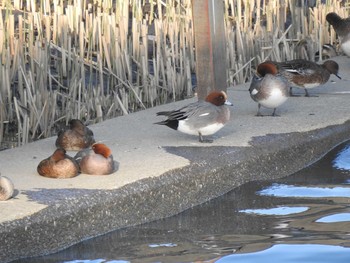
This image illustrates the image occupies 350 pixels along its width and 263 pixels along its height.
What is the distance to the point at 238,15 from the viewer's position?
39.9 ft

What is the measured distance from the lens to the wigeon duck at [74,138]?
24.6ft

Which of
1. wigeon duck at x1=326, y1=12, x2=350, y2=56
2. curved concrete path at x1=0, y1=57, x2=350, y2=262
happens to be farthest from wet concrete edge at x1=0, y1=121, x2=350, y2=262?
wigeon duck at x1=326, y1=12, x2=350, y2=56

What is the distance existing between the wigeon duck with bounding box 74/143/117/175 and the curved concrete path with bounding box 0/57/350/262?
0.19 feet

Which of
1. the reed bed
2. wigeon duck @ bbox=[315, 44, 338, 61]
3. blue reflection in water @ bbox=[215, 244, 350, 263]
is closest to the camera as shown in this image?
blue reflection in water @ bbox=[215, 244, 350, 263]

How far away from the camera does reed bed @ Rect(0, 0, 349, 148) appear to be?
9031mm

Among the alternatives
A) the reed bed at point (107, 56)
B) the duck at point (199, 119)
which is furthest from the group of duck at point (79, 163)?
the reed bed at point (107, 56)

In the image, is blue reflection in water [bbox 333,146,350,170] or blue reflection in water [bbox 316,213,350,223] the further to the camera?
blue reflection in water [bbox 333,146,350,170]

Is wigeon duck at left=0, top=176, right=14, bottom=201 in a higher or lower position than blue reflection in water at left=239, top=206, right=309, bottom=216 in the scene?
higher

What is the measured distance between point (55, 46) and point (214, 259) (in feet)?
17.9

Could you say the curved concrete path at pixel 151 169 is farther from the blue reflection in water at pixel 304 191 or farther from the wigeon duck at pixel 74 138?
the blue reflection in water at pixel 304 191

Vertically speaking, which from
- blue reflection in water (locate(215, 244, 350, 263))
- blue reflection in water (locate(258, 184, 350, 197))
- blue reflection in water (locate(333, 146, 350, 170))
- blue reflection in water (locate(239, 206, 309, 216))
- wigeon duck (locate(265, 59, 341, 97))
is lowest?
blue reflection in water (locate(333, 146, 350, 170))

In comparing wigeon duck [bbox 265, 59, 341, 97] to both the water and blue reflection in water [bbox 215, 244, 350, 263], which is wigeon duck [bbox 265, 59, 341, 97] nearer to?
the water

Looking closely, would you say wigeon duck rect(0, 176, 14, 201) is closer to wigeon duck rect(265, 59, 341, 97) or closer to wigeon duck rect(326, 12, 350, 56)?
wigeon duck rect(265, 59, 341, 97)

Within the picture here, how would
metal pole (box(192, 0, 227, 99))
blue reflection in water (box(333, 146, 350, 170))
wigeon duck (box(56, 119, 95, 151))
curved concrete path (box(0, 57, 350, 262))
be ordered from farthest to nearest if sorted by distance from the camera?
metal pole (box(192, 0, 227, 99)), blue reflection in water (box(333, 146, 350, 170)), wigeon duck (box(56, 119, 95, 151)), curved concrete path (box(0, 57, 350, 262))
